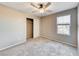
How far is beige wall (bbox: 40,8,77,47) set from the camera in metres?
3.80

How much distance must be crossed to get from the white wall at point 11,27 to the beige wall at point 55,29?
2.27 metres

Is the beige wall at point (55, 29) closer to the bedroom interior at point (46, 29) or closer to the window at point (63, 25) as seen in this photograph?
the bedroom interior at point (46, 29)

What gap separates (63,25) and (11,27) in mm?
3340

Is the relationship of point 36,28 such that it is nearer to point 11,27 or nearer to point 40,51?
point 11,27

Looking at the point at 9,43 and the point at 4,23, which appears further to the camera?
the point at 9,43

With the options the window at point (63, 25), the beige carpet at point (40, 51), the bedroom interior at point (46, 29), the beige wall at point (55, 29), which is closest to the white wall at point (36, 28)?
the beige wall at point (55, 29)

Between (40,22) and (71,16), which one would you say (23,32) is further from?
(71,16)

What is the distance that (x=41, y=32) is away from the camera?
265 inches

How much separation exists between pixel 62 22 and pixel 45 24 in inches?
75.9

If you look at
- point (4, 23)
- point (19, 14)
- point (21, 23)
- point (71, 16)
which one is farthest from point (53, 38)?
point (4, 23)

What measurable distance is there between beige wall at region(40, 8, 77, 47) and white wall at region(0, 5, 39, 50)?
2.27 metres

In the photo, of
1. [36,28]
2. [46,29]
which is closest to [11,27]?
[36,28]

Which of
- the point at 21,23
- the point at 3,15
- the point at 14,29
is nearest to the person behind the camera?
the point at 3,15

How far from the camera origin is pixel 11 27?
3.68 metres
